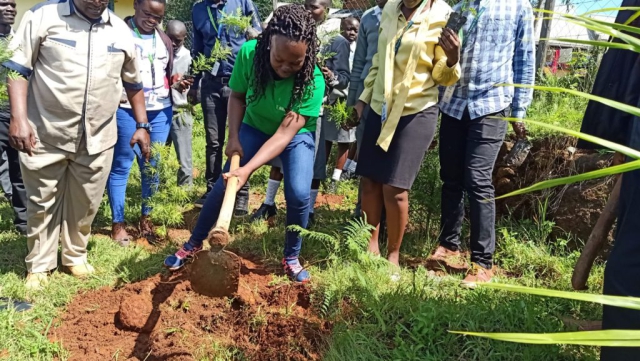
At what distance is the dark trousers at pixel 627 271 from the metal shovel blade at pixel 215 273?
1.80 m

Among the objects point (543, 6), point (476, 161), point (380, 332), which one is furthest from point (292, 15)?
point (543, 6)

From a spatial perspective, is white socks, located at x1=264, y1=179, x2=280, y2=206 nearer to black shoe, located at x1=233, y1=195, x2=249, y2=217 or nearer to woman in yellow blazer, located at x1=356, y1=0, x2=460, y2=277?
black shoe, located at x1=233, y1=195, x2=249, y2=217

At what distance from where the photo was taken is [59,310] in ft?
9.83

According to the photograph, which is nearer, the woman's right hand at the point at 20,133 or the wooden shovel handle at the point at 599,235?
the wooden shovel handle at the point at 599,235

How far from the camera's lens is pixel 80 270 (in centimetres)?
343

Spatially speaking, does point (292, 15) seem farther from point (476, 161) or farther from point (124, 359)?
point (124, 359)

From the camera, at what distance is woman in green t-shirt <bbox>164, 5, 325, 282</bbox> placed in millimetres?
2857

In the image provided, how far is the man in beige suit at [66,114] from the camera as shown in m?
2.94

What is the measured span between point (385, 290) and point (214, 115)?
2.64m

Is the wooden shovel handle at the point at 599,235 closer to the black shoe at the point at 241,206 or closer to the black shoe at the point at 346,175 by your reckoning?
the black shoe at the point at 241,206

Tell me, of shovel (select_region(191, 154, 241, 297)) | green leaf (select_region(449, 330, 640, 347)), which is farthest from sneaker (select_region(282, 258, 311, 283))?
green leaf (select_region(449, 330, 640, 347))

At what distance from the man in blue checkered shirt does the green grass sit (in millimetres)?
431

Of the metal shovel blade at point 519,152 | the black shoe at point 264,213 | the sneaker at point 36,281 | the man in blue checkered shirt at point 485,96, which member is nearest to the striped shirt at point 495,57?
the man in blue checkered shirt at point 485,96

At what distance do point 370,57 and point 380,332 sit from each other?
7.60ft
